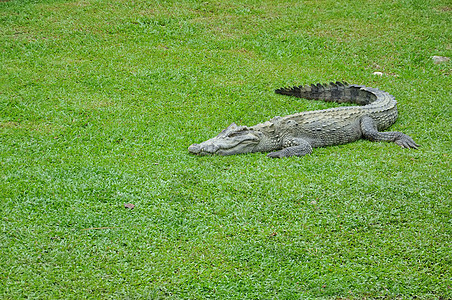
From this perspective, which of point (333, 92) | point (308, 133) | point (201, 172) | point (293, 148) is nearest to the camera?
point (201, 172)

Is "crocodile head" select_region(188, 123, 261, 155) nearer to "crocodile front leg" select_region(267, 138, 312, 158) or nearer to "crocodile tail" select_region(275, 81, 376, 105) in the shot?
"crocodile front leg" select_region(267, 138, 312, 158)

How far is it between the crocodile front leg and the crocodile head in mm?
370

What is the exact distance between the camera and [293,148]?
677 cm

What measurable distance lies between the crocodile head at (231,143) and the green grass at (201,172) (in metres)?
0.22

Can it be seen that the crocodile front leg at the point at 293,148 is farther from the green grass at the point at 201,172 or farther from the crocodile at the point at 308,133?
the green grass at the point at 201,172

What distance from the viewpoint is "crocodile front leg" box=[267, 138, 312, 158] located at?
6721mm

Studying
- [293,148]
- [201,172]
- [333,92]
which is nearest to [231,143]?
[201,172]

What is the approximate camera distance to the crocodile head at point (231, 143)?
21.5ft

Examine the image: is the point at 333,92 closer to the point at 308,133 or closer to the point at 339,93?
the point at 339,93

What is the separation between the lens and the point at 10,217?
484 centimetres

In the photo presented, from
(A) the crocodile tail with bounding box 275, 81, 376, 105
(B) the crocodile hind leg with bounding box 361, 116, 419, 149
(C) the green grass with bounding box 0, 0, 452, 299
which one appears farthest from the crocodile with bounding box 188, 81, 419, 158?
(A) the crocodile tail with bounding box 275, 81, 376, 105

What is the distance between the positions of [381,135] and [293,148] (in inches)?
66.9

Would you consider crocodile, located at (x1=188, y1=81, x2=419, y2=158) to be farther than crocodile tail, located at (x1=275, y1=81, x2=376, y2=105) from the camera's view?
No

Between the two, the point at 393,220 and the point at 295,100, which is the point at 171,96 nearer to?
the point at 295,100
